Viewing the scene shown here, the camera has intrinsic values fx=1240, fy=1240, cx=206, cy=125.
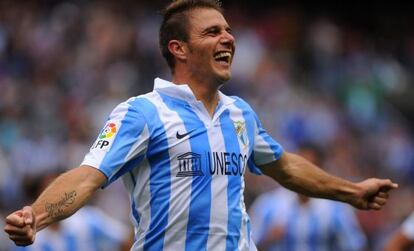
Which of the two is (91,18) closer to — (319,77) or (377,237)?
(319,77)

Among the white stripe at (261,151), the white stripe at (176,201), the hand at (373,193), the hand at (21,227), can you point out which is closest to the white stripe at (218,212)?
the white stripe at (176,201)

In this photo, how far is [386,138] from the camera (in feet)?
53.6

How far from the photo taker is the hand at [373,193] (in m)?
6.49

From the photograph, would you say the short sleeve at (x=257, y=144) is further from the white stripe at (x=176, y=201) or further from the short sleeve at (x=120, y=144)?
the short sleeve at (x=120, y=144)

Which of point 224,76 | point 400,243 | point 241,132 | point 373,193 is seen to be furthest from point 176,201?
point 400,243

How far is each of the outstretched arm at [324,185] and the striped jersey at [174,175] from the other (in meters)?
0.60

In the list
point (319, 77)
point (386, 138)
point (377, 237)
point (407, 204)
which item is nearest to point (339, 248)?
point (377, 237)

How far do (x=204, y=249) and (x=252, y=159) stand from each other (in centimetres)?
80

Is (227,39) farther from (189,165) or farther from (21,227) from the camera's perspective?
(21,227)

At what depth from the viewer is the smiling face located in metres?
6.05

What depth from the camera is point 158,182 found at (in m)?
5.79

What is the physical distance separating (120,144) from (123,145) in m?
0.02

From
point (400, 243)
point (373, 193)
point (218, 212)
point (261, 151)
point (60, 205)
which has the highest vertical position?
point (60, 205)

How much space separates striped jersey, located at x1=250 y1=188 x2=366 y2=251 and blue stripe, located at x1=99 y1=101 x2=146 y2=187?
4808mm
